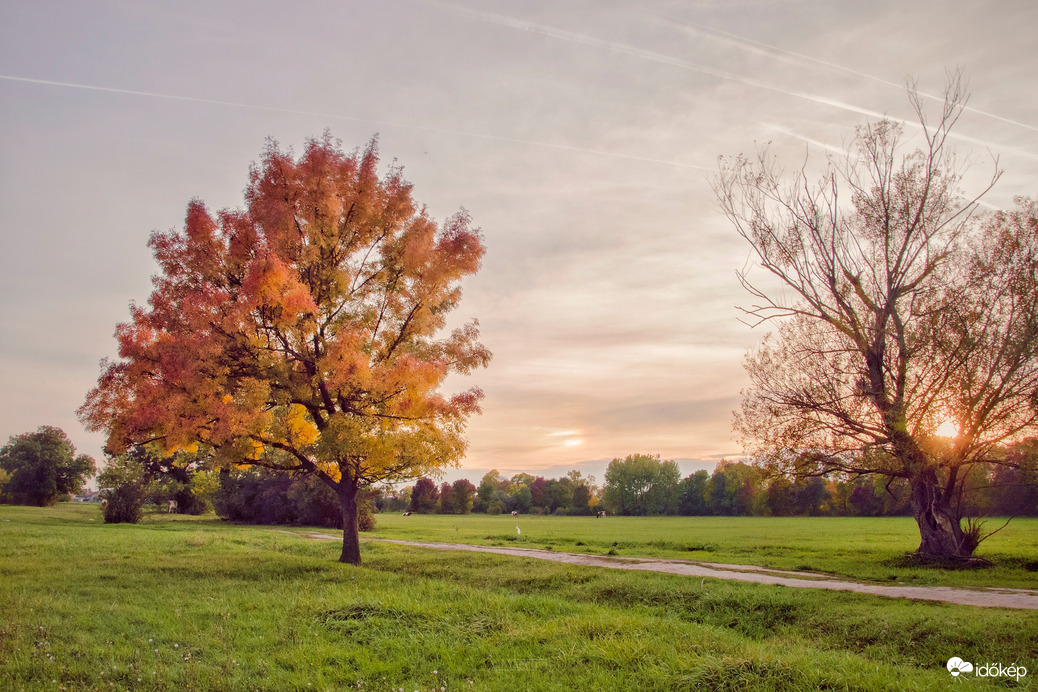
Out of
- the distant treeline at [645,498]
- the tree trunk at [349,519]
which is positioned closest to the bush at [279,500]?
the tree trunk at [349,519]

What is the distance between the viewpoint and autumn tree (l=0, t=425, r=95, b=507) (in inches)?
2687

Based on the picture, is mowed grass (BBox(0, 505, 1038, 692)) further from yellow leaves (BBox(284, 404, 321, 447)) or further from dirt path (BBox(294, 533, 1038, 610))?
yellow leaves (BBox(284, 404, 321, 447))

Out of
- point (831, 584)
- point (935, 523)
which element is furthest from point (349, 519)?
point (935, 523)

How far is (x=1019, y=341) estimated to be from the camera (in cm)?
2055

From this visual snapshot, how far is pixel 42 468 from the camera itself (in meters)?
68.9

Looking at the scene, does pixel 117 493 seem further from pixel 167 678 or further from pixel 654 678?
pixel 654 678

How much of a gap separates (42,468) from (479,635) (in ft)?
263

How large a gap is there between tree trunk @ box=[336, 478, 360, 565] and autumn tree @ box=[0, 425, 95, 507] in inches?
2676

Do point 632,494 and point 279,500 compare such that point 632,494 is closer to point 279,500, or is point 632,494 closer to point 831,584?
point 279,500

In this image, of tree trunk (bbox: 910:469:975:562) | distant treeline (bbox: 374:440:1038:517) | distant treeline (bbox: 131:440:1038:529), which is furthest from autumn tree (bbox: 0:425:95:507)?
tree trunk (bbox: 910:469:975:562)

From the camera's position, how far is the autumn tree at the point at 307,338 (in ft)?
56.6

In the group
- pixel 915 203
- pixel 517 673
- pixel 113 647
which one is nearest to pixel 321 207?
pixel 113 647

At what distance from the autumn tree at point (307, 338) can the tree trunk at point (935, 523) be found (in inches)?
675

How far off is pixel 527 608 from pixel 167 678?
249 inches
